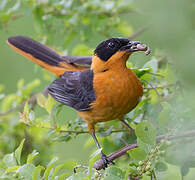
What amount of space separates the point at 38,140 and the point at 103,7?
5.04 ft

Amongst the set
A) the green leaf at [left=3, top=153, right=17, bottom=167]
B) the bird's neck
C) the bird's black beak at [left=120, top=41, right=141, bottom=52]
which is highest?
the green leaf at [left=3, top=153, right=17, bottom=167]

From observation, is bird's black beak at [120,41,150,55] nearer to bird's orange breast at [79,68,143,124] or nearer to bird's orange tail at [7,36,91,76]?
bird's orange breast at [79,68,143,124]

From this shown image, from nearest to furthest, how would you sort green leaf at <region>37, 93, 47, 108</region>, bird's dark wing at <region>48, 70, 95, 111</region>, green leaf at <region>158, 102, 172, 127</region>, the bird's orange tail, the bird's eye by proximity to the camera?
green leaf at <region>158, 102, 172, 127</region> < green leaf at <region>37, 93, 47, 108</region> < the bird's eye < bird's dark wing at <region>48, 70, 95, 111</region> < the bird's orange tail

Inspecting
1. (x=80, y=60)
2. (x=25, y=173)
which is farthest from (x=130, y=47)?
(x=25, y=173)

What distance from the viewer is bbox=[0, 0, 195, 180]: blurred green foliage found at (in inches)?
23.3

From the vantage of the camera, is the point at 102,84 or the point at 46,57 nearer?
the point at 102,84

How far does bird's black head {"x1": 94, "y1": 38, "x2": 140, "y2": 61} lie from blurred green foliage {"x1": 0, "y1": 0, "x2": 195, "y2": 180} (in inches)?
4.8

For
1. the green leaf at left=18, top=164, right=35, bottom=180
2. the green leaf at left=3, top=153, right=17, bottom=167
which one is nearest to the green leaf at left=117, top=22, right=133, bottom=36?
the green leaf at left=3, top=153, right=17, bottom=167

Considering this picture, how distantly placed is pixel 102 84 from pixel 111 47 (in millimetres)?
369

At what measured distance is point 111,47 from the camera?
9.23 ft

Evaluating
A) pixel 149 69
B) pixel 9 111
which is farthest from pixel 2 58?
pixel 149 69

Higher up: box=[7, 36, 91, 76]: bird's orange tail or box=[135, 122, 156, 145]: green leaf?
box=[135, 122, 156, 145]: green leaf

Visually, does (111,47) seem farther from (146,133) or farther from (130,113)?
(146,133)

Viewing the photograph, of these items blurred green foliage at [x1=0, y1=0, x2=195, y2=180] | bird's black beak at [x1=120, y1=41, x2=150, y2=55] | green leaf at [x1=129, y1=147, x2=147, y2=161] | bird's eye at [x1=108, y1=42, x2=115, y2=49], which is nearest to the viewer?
blurred green foliage at [x1=0, y1=0, x2=195, y2=180]
